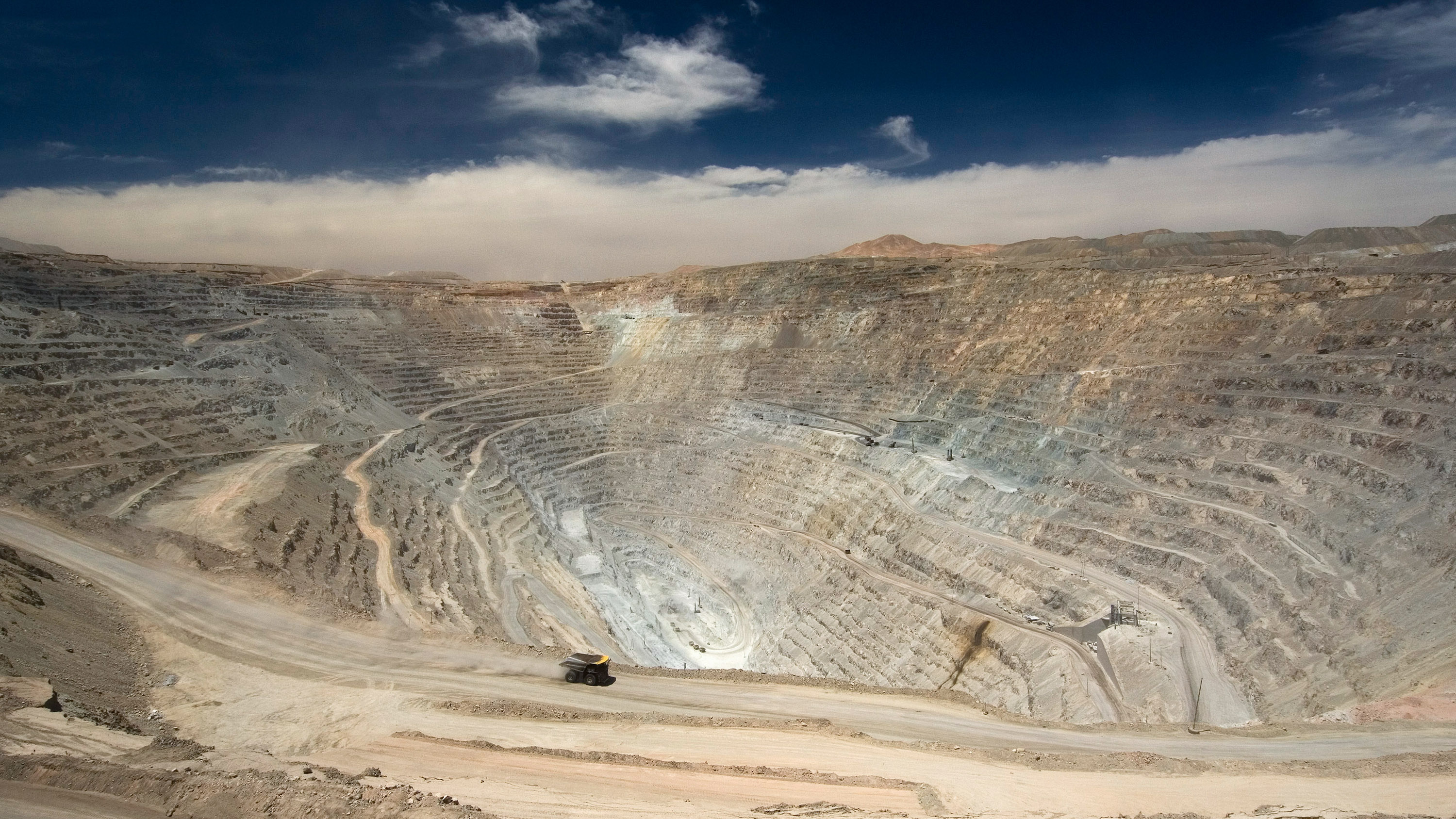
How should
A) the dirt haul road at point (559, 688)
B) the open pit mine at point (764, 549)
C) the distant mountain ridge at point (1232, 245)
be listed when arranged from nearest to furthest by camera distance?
the open pit mine at point (764, 549)
the dirt haul road at point (559, 688)
the distant mountain ridge at point (1232, 245)

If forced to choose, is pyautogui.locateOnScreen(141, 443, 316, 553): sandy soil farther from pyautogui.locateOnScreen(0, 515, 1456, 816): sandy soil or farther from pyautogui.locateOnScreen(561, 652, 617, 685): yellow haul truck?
pyautogui.locateOnScreen(561, 652, 617, 685): yellow haul truck

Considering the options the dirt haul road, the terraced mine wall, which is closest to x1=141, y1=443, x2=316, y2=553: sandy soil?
the terraced mine wall

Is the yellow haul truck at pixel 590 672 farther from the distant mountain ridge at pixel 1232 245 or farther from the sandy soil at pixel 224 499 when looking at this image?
the distant mountain ridge at pixel 1232 245

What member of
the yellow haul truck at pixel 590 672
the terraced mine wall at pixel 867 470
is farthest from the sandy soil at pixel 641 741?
the terraced mine wall at pixel 867 470

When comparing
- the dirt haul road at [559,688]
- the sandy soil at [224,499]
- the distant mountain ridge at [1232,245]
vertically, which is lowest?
the dirt haul road at [559,688]

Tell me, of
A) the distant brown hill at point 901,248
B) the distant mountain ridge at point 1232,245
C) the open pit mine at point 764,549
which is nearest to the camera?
the open pit mine at point 764,549

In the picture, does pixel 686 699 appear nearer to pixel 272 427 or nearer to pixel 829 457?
pixel 829 457
